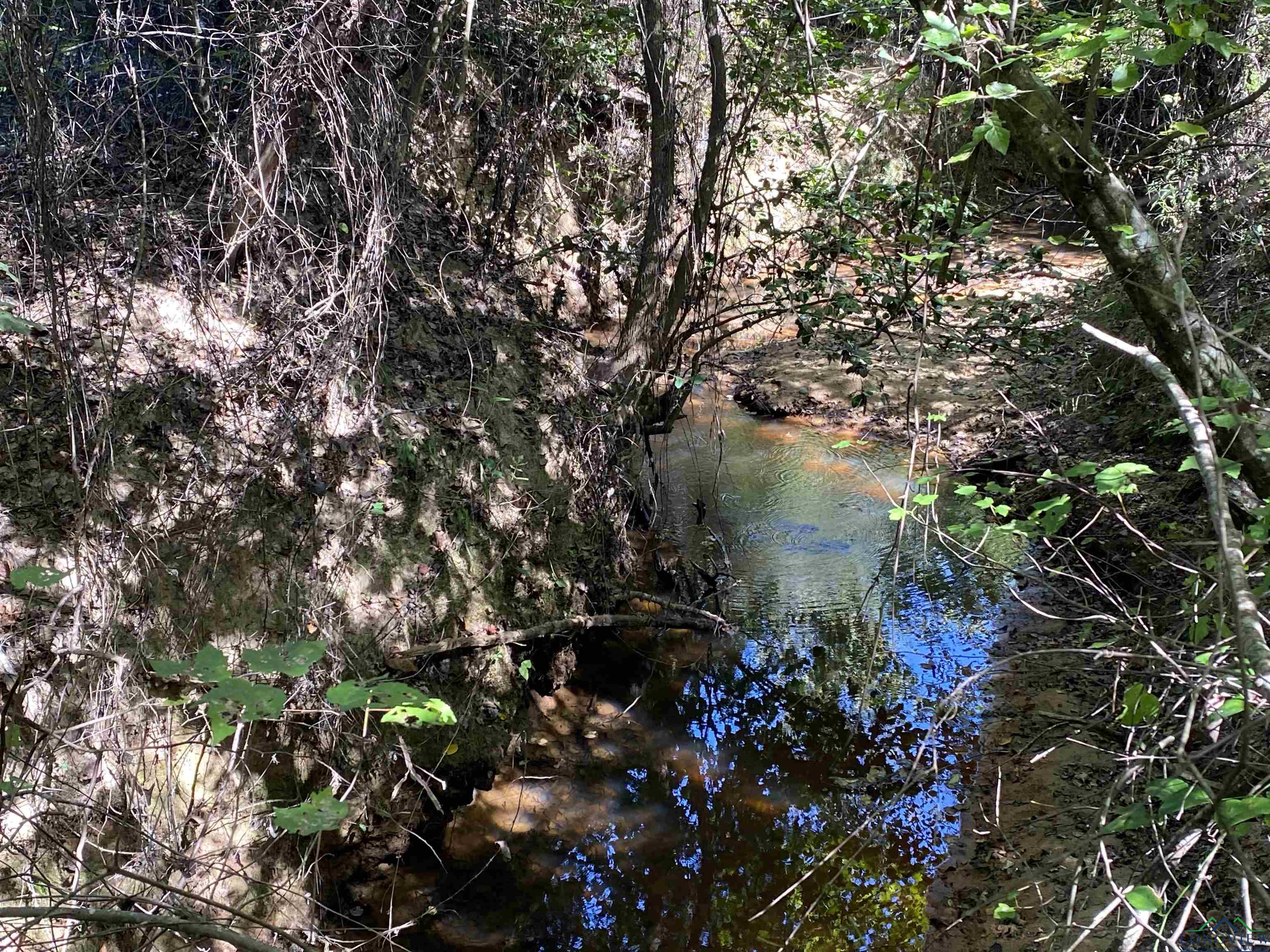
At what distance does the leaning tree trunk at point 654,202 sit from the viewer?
214 inches

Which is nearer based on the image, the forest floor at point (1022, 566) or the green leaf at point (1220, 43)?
the green leaf at point (1220, 43)

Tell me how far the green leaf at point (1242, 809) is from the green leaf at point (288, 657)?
1.67 meters

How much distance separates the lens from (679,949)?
3.78m

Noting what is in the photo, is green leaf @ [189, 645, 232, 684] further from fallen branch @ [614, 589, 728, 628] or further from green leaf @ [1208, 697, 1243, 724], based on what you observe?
fallen branch @ [614, 589, 728, 628]

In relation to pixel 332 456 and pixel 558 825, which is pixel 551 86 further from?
pixel 558 825

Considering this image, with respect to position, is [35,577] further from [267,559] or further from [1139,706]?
[1139,706]

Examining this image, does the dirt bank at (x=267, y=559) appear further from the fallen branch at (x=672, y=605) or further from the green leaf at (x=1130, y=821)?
the green leaf at (x=1130, y=821)

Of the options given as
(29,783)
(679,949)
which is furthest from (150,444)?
(679,949)

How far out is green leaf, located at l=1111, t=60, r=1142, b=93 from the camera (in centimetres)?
206

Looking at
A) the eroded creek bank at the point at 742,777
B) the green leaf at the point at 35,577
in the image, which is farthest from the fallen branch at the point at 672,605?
the green leaf at the point at 35,577

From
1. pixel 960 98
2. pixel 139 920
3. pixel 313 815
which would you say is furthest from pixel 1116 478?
pixel 139 920

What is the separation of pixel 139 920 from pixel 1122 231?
2826mm

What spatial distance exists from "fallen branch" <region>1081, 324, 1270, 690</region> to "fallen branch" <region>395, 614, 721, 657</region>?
3.07m

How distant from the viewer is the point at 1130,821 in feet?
5.81
